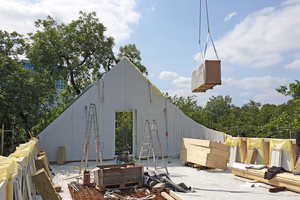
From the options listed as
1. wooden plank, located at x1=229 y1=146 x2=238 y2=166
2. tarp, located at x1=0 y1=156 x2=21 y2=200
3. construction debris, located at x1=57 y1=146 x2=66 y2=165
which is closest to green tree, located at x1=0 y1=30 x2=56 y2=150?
construction debris, located at x1=57 y1=146 x2=66 y2=165

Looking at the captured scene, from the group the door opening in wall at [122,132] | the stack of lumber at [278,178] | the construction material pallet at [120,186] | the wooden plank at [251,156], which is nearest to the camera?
the stack of lumber at [278,178]

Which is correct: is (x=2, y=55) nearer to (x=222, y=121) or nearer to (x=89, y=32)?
(x=89, y=32)

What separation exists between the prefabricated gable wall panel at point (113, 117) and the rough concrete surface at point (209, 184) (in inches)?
55.3

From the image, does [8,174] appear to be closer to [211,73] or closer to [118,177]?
[118,177]

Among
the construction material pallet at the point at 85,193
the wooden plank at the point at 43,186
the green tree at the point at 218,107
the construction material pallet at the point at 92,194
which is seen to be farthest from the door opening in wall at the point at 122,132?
the green tree at the point at 218,107

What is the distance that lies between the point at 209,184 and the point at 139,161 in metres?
3.62

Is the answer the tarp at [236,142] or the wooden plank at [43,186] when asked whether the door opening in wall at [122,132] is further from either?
the wooden plank at [43,186]

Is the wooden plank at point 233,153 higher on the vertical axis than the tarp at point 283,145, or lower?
lower

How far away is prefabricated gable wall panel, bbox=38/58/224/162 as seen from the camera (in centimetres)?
1252

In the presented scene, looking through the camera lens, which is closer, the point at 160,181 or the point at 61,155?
the point at 160,181

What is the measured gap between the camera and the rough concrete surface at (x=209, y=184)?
6.66 m

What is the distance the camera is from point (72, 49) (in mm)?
18609

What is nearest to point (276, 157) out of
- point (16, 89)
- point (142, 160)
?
point (142, 160)

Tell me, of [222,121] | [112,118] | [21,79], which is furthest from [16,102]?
[222,121]
